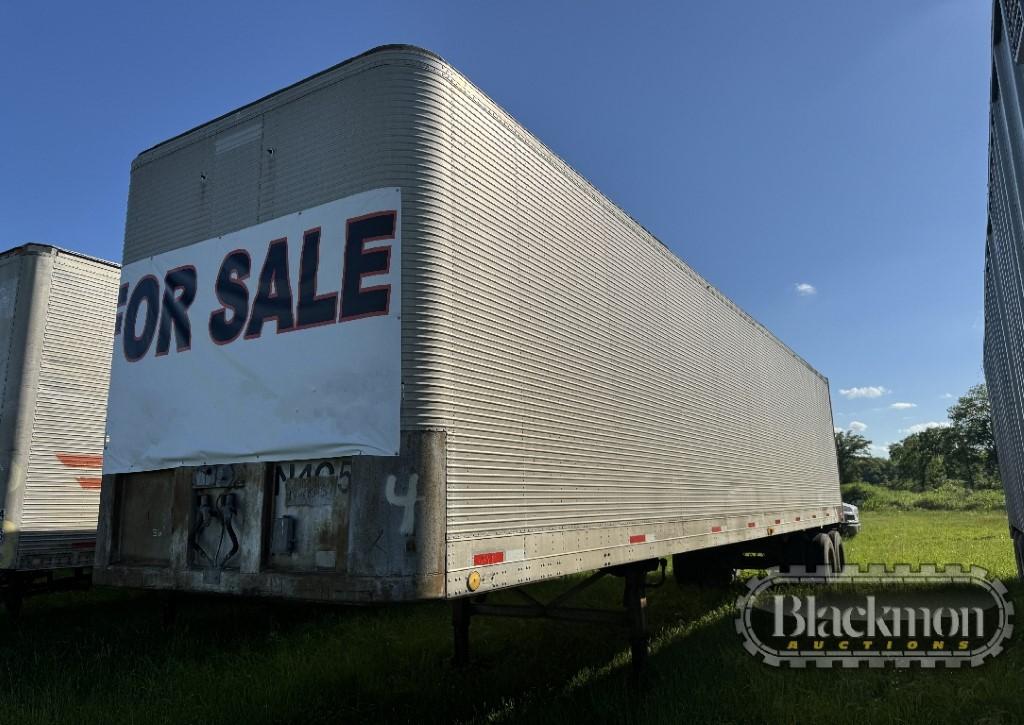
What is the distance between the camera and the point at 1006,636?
7.05m

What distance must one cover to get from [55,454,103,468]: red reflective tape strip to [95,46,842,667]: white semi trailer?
11.0 ft

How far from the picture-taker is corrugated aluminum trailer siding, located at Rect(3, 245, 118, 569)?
7.17 metres

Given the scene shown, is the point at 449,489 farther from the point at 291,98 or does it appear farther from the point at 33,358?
the point at 33,358

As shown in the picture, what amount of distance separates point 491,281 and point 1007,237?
4.64m

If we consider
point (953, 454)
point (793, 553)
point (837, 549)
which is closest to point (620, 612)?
point (793, 553)

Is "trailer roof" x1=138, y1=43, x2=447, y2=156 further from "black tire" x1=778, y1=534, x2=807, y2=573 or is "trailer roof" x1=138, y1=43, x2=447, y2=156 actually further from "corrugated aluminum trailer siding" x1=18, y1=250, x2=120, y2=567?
"black tire" x1=778, y1=534, x2=807, y2=573

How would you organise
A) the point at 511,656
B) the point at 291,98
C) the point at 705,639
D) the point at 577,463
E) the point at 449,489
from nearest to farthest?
the point at 449,489
the point at 291,98
the point at 577,463
the point at 511,656
the point at 705,639

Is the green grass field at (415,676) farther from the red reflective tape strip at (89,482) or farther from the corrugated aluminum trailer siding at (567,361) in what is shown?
the red reflective tape strip at (89,482)

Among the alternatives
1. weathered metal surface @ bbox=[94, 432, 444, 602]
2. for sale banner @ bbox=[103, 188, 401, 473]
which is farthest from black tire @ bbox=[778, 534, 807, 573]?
for sale banner @ bbox=[103, 188, 401, 473]

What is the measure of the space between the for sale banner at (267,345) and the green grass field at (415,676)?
7.42ft

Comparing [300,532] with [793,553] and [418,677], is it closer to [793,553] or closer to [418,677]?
[418,677]

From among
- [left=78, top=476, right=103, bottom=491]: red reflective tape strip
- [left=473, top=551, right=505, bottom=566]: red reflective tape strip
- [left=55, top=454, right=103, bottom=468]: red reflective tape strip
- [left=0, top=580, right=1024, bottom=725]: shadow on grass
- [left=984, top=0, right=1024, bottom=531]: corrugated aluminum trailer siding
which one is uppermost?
[left=984, top=0, right=1024, bottom=531]: corrugated aluminum trailer siding

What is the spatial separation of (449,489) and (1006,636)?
654cm

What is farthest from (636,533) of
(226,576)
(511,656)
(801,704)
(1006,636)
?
(1006,636)
